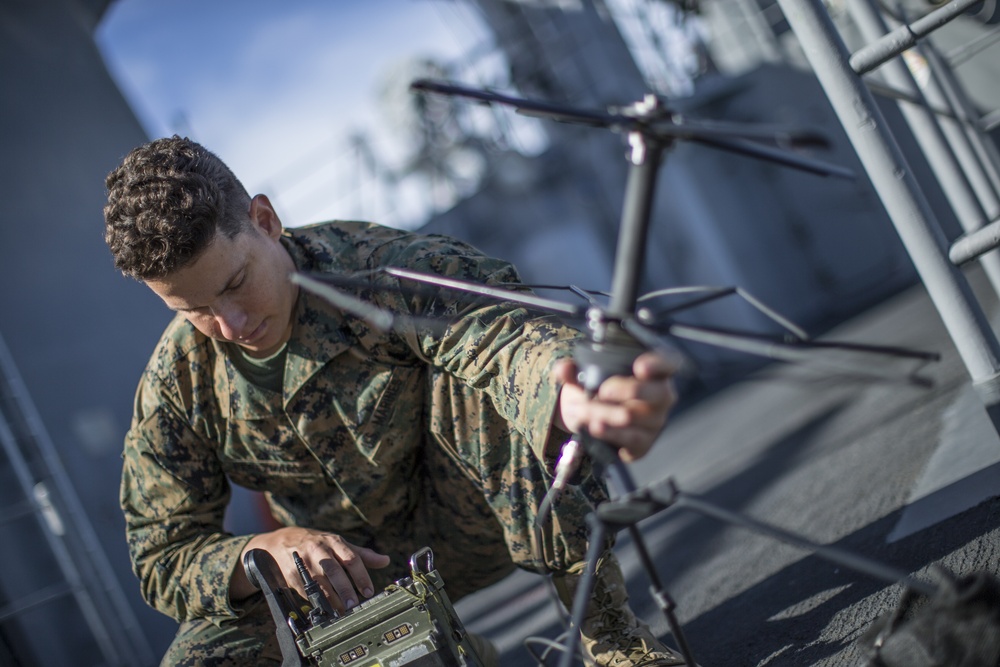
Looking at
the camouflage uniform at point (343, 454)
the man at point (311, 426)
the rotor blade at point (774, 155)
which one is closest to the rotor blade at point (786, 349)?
the rotor blade at point (774, 155)

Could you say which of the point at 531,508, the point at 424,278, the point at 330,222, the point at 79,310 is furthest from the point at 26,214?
the point at 424,278

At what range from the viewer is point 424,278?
1.18m

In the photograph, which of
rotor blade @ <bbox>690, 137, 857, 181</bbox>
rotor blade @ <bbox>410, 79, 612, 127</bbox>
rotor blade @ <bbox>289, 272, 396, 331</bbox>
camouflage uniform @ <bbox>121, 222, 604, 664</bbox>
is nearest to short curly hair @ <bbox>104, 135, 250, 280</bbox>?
camouflage uniform @ <bbox>121, 222, 604, 664</bbox>

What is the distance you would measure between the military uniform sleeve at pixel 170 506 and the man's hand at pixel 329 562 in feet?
0.59

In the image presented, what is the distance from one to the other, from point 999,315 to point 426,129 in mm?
7940

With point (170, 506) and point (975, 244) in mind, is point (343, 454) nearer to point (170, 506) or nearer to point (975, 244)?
point (170, 506)

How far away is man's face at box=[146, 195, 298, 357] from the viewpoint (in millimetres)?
1755

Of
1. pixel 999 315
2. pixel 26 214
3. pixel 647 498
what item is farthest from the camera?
pixel 26 214

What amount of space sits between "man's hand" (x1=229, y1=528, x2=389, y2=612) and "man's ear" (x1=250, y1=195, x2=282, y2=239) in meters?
0.72

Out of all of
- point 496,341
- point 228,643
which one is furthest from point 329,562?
point 496,341

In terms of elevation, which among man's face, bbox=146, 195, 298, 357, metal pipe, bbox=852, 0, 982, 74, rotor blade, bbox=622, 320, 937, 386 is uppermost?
man's face, bbox=146, 195, 298, 357

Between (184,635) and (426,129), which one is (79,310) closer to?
(184,635)

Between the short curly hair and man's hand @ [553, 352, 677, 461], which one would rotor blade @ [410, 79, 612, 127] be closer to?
man's hand @ [553, 352, 677, 461]

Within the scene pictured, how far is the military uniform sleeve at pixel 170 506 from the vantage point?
1966 mm
